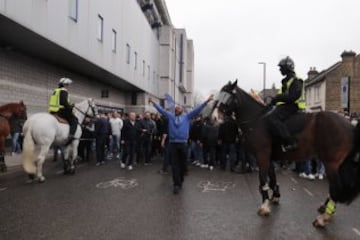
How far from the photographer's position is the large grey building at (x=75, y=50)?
583 inches

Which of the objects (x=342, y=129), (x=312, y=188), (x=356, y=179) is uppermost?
(x=342, y=129)

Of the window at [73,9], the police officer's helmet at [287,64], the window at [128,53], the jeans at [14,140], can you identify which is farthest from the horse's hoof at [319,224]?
the window at [128,53]

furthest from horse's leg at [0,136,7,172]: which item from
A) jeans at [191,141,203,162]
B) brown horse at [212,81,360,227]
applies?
jeans at [191,141,203,162]

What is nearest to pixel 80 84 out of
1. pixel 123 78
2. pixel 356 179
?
pixel 123 78

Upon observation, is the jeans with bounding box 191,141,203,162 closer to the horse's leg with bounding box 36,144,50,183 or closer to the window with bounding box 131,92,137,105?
the horse's leg with bounding box 36,144,50,183

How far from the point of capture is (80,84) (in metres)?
24.7

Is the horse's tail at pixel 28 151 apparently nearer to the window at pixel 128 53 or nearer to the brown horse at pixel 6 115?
the brown horse at pixel 6 115

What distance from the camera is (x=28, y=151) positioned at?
10164 millimetres

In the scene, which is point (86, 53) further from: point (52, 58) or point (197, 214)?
point (197, 214)

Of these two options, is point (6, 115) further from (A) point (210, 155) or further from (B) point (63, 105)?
(A) point (210, 155)

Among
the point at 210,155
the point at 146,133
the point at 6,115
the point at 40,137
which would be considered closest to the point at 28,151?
the point at 40,137

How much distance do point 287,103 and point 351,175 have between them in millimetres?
1723

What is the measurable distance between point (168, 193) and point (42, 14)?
355 inches

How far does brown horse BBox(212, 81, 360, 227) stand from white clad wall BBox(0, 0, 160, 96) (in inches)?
309
